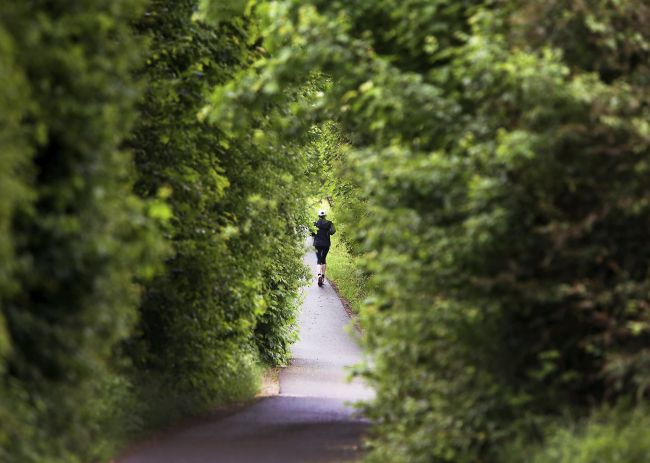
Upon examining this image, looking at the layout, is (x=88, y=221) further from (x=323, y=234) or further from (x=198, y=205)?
(x=323, y=234)

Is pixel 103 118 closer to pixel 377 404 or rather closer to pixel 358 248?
pixel 377 404

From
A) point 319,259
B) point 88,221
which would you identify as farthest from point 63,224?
point 319,259

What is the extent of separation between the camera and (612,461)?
26.4 feet

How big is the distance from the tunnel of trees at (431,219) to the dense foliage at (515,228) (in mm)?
23

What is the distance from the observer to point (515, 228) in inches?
370

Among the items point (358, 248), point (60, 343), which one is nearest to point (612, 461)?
point (60, 343)

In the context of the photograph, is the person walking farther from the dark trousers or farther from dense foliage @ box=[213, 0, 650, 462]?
dense foliage @ box=[213, 0, 650, 462]

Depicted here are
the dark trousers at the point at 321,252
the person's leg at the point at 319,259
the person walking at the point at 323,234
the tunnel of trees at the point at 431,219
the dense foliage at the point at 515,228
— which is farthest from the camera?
the person's leg at the point at 319,259

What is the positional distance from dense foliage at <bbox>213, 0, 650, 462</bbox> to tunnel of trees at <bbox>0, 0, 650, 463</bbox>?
0.08 feet

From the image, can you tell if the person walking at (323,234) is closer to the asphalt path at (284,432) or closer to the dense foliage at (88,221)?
the asphalt path at (284,432)

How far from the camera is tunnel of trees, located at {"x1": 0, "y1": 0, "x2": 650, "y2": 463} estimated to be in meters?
7.79

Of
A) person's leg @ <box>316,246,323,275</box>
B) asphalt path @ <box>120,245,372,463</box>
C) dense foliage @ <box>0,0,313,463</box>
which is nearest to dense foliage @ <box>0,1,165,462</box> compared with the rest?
dense foliage @ <box>0,0,313,463</box>

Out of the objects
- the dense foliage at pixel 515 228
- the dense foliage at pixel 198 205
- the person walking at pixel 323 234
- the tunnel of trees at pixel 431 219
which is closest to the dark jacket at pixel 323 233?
the person walking at pixel 323 234

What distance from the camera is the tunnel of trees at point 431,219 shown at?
779 cm
